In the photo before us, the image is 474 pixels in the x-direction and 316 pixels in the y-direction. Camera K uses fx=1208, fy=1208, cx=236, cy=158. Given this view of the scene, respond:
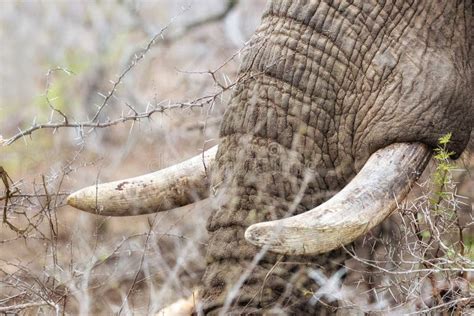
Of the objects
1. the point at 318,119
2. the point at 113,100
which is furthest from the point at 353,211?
the point at 113,100

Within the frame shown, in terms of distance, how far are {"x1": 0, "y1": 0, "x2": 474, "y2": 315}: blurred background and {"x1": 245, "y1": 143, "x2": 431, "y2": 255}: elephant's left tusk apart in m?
0.57

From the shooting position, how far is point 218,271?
4016mm

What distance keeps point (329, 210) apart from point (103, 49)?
5.36 metres

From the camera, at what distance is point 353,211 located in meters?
3.69

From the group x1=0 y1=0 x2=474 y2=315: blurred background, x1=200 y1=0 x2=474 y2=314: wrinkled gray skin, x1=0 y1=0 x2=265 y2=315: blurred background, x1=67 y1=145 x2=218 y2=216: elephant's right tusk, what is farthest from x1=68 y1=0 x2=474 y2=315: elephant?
x1=0 y1=0 x2=265 y2=315: blurred background

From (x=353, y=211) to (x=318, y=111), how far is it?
529mm

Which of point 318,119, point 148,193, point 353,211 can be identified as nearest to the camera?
point 353,211

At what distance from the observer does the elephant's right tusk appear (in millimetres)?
4500

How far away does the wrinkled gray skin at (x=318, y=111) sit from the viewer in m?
4.01

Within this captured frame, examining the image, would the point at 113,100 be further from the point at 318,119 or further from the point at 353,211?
the point at 353,211

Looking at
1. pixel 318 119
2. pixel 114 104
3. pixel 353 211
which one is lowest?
pixel 353 211

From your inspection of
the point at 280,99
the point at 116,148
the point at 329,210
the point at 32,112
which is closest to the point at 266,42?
the point at 280,99

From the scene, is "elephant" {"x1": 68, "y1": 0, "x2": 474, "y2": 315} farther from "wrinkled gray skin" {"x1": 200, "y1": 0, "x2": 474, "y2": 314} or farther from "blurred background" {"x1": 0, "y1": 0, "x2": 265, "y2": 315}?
"blurred background" {"x1": 0, "y1": 0, "x2": 265, "y2": 315}

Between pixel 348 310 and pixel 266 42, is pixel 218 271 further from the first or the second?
pixel 266 42
